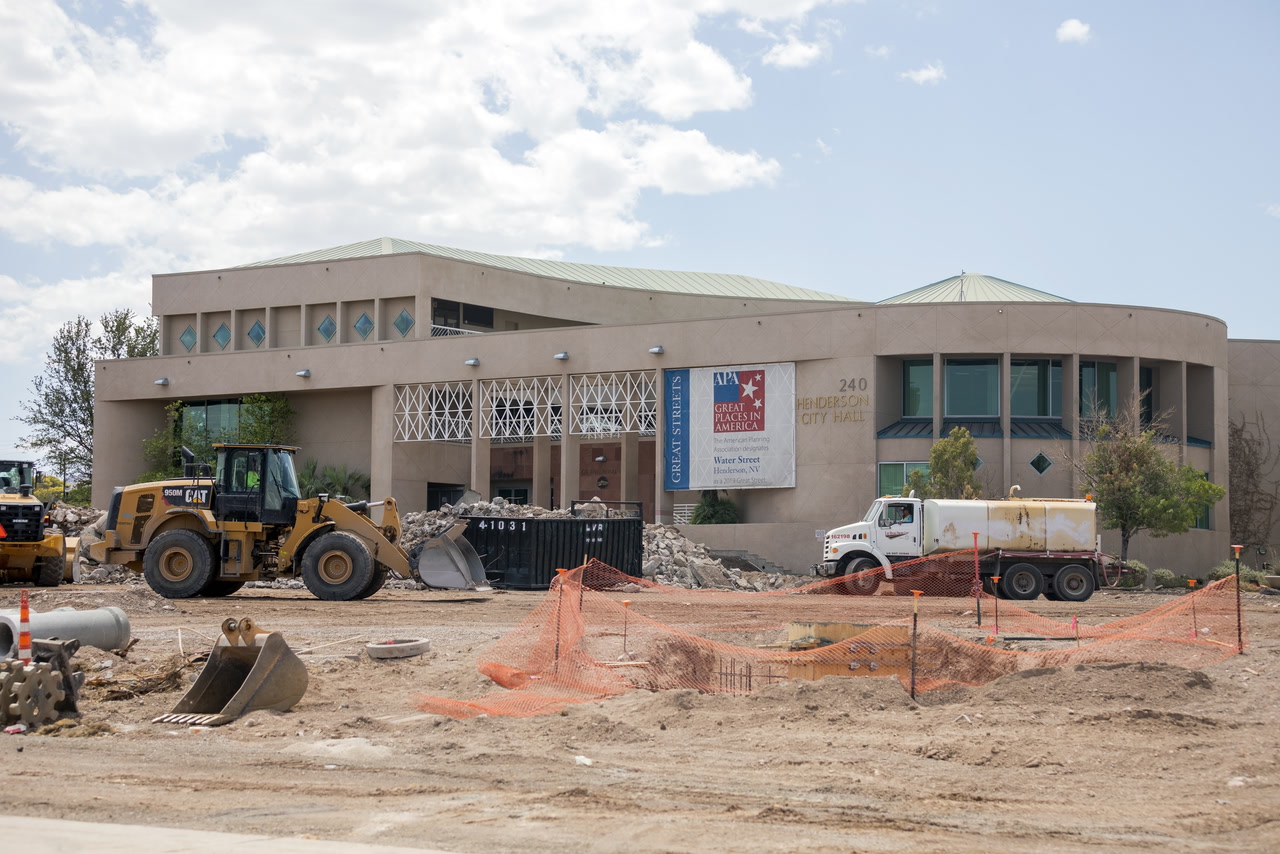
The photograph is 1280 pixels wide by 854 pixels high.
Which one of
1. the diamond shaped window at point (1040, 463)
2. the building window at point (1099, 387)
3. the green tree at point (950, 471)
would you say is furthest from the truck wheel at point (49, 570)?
the building window at point (1099, 387)

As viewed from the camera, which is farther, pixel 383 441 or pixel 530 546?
pixel 383 441

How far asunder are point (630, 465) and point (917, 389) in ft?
39.8

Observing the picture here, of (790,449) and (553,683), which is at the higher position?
(790,449)

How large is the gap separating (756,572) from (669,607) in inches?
675

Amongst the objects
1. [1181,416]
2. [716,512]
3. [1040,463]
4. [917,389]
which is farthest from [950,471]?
[1181,416]

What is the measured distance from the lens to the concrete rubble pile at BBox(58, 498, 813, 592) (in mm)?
33969

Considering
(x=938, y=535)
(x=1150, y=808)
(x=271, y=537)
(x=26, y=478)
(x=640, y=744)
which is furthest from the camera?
(x=938, y=535)

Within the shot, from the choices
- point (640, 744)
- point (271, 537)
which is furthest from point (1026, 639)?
point (271, 537)

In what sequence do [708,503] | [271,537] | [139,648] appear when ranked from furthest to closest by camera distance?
[708,503] < [271,537] < [139,648]

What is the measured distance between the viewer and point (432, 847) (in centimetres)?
707

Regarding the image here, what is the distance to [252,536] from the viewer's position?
24109 mm

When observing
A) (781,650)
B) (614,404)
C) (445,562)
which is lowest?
(781,650)

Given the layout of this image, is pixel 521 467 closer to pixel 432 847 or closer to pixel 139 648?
pixel 139 648

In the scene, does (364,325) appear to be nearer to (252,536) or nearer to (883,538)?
(883,538)
